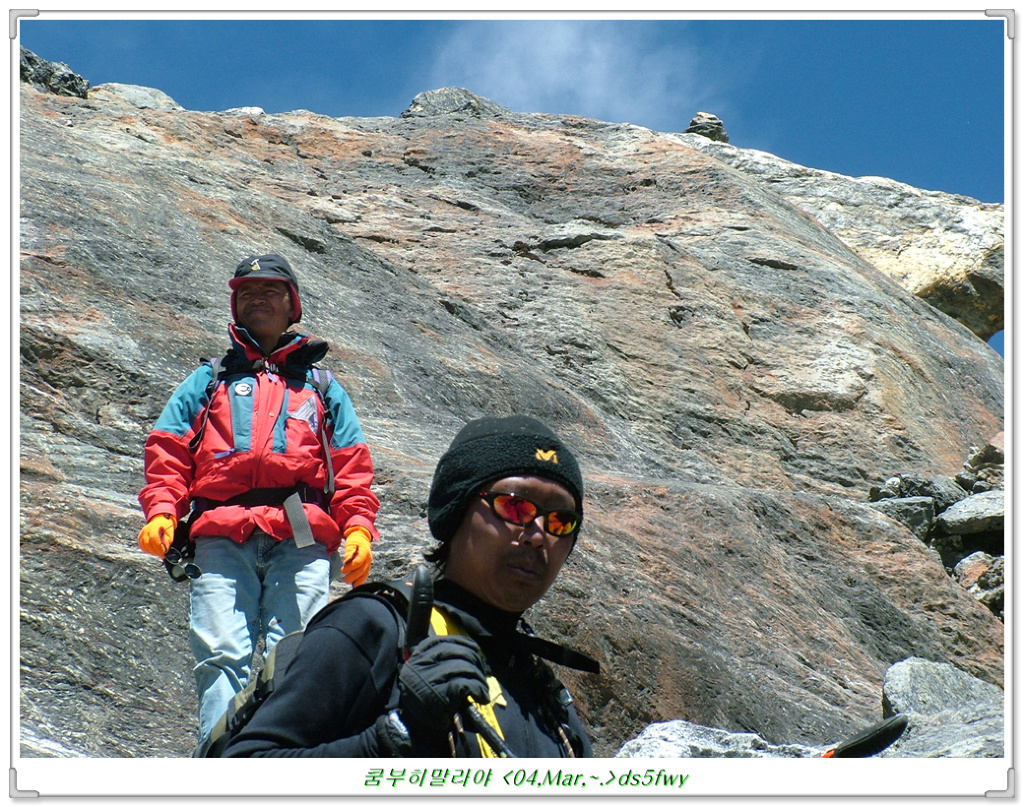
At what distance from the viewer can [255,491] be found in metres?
5.32

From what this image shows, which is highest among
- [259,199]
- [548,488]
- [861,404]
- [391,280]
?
[259,199]

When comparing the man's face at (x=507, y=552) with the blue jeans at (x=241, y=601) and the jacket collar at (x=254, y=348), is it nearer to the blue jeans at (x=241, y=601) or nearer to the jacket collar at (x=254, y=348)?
the blue jeans at (x=241, y=601)

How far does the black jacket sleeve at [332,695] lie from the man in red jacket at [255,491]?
2.16m

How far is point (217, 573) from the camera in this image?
5.09 m

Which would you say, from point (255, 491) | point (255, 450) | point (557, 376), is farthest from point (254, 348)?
point (557, 376)

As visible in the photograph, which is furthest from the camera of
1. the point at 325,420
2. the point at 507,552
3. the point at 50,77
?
the point at 50,77

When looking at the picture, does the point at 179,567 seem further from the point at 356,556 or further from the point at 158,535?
the point at 356,556

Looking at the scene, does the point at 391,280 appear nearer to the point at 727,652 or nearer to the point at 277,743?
the point at 727,652

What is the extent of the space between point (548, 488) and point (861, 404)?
13531 mm

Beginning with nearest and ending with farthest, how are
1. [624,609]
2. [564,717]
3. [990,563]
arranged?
[564,717], [624,609], [990,563]

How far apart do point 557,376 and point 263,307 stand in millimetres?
8774

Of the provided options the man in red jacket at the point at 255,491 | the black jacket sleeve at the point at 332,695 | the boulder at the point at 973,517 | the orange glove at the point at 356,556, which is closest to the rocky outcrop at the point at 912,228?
the boulder at the point at 973,517

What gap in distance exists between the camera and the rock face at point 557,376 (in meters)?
7.15
